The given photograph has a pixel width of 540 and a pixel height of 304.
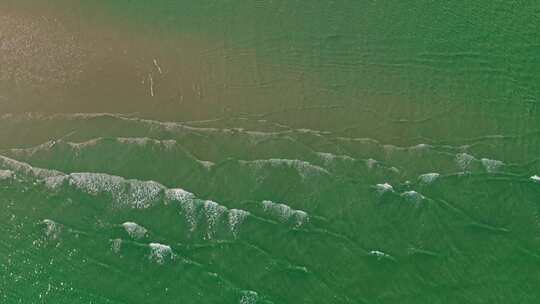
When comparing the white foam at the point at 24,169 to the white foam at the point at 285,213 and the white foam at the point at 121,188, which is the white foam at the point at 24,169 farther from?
the white foam at the point at 285,213

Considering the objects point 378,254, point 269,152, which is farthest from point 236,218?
point 378,254

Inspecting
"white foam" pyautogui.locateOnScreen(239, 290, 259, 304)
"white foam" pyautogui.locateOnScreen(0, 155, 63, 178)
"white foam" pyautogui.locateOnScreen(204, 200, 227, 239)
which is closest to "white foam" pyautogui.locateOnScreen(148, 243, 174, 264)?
"white foam" pyautogui.locateOnScreen(204, 200, 227, 239)

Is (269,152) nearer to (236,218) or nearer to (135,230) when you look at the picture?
(236,218)

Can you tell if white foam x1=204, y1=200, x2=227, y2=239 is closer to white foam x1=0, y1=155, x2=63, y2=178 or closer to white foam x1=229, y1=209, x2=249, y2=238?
white foam x1=229, y1=209, x2=249, y2=238

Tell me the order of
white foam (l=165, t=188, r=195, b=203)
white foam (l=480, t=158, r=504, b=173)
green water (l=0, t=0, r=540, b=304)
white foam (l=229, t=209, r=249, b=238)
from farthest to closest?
white foam (l=480, t=158, r=504, b=173), white foam (l=165, t=188, r=195, b=203), white foam (l=229, t=209, r=249, b=238), green water (l=0, t=0, r=540, b=304)

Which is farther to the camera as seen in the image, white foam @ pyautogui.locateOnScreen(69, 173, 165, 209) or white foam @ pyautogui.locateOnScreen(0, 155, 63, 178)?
white foam @ pyautogui.locateOnScreen(0, 155, 63, 178)

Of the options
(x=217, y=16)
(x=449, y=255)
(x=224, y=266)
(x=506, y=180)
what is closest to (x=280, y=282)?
(x=224, y=266)

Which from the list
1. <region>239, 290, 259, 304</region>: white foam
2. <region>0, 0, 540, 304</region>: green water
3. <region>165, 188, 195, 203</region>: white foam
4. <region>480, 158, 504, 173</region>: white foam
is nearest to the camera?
<region>239, 290, 259, 304</region>: white foam
